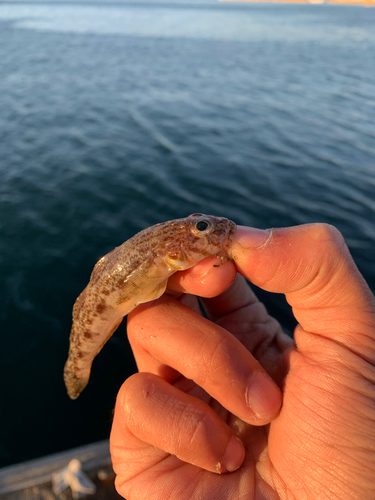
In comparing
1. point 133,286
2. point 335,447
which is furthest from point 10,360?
point 335,447

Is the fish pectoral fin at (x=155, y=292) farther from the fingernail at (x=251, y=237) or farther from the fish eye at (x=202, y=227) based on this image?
the fingernail at (x=251, y=237)

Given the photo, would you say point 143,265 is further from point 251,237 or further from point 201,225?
point 251,237

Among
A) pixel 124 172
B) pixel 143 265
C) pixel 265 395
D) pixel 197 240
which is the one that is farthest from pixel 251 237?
pixel 124 172

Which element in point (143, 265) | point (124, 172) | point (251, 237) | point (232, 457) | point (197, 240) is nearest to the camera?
point (251, 237)

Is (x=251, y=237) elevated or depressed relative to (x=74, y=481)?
elevated

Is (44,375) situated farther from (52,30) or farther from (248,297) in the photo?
(52,30)

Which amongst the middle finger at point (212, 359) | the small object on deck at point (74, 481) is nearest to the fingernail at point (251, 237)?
the middle finger at point (212, 359)

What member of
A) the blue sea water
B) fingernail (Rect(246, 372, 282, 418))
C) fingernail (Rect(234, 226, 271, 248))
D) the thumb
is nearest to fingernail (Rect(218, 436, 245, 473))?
fingernail (Rect(246, 372, 282, 418))
